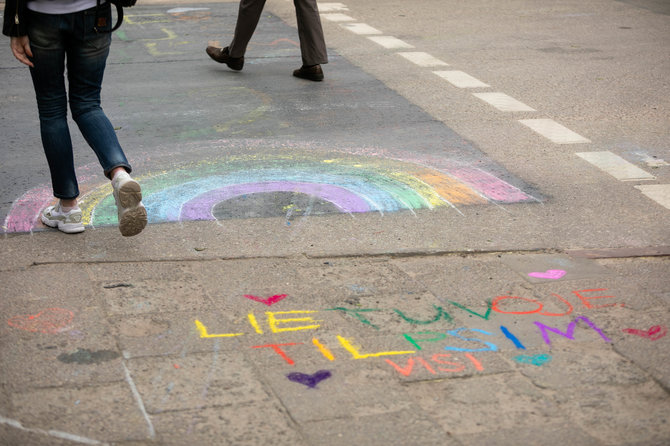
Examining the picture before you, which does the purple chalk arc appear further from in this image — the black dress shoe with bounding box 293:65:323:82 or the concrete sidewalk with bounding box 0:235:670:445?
the black dress shoe with bounding box 293:65:323:82

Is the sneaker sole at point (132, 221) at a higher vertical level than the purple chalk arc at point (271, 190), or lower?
higher

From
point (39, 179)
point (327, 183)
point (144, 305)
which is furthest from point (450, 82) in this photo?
→ point (144, 305)

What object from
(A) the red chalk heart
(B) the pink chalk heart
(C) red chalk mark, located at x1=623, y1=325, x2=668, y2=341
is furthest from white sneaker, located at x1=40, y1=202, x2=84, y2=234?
(C) red chalk mark, located at x1=623, y1=325, x2=668, y2=341

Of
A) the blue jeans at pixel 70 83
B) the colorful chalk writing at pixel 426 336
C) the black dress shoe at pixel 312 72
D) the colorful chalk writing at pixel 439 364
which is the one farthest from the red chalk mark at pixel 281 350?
the black dress shoe at pixel 312 72

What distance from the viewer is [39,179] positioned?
527 cm

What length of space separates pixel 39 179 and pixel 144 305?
192 cm

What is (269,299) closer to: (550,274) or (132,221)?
(132,221)

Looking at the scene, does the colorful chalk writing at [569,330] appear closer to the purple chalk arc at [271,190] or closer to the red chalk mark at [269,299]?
the red chalk mark at [269,299]

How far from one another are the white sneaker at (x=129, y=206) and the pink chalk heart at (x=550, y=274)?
6.19 feet

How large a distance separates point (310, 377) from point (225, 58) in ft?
17.5

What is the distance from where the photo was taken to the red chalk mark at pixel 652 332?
3597mm

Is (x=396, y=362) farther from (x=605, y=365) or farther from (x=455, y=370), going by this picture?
(x=605, y=365)

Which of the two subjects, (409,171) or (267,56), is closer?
(409,171)

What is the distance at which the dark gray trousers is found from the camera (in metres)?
7.75
